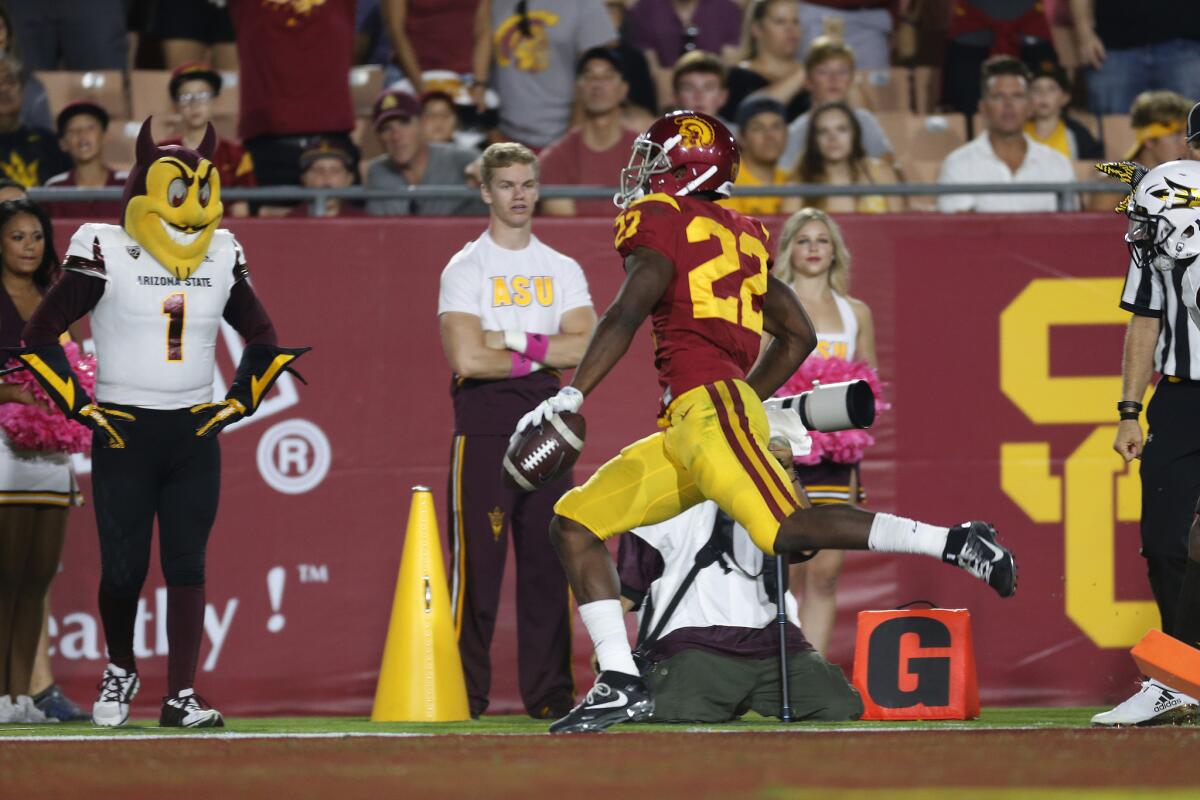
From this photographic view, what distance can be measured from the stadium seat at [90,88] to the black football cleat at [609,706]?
587cm

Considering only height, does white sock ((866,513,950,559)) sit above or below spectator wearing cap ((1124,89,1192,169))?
below

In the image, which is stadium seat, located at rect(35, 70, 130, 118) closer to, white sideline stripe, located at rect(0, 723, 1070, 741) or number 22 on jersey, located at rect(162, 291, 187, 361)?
number 22 on jersey, located at rect(162, 291, 187, 361)

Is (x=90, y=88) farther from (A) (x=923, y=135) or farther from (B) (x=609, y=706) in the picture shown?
(B) (x=609, y=706)

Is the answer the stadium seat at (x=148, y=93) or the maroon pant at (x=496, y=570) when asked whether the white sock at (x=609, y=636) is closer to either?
the maroon pant at (x=496, y=570)

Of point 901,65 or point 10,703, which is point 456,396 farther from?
point 901,65

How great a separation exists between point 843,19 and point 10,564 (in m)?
6.16

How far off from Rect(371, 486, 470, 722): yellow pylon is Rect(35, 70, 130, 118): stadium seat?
162 inches

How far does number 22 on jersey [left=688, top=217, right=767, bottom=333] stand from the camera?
6.32 metres

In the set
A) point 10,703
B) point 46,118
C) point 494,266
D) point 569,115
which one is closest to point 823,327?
point 494,266

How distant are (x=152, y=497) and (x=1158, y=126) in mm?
5585

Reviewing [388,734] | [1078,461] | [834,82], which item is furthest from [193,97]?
[1078,461]

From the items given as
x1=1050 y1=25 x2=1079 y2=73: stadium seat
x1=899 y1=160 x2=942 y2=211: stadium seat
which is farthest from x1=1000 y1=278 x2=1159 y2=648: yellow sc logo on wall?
x1=1050 y1=25 x2=1079 y2=73: stadium seat

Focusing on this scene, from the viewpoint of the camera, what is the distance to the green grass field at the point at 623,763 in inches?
170

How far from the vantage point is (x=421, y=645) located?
7.67 m
